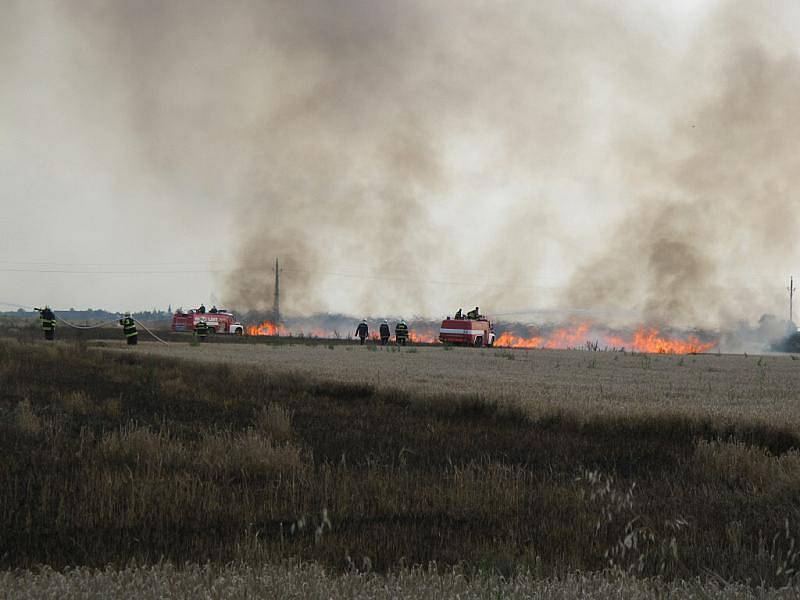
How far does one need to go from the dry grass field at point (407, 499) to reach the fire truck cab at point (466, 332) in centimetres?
3863

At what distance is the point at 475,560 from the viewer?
4.07 metres

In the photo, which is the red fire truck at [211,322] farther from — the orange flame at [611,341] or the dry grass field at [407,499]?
the dry grass field at [407,499]

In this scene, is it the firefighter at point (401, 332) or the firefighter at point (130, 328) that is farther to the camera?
the firefighter at point (401, 332)

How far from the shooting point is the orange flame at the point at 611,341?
215 ft

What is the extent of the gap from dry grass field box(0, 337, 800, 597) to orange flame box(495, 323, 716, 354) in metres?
51.7

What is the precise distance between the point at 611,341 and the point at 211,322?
43215 millimetres

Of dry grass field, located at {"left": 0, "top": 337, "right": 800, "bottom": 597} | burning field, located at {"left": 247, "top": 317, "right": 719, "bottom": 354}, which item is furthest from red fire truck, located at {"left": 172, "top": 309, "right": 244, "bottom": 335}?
dry grass field, located at {"left": 0, "top": 337, "right": 800, "bottom": 597}

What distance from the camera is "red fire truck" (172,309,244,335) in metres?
57.1

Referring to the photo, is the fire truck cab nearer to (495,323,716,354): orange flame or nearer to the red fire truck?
(495,323,716,354): orange flame

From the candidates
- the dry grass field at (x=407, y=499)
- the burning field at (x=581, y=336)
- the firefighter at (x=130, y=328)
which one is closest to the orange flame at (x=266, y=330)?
the burning field at (x=581, y=336)

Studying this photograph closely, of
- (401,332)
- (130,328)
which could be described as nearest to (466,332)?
(401,332)

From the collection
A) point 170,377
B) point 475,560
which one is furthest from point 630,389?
point 475,560

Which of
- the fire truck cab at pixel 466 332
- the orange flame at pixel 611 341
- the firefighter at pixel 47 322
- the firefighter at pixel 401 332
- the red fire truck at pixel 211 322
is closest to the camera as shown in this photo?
the firefighter at pixel 47 322

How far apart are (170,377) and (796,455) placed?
12.7 m
